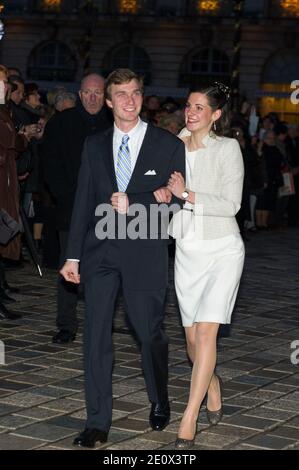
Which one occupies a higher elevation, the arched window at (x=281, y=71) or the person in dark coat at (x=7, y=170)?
the arched window at (x=281, y=71)

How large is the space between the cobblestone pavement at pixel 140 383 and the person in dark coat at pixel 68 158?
24 centimetres

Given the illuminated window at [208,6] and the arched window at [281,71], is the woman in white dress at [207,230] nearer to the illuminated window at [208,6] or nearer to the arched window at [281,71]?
the arched window at [281,71]

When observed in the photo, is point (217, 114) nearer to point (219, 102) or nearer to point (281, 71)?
point (219, 102)

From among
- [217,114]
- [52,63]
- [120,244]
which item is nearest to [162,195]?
[120,244]

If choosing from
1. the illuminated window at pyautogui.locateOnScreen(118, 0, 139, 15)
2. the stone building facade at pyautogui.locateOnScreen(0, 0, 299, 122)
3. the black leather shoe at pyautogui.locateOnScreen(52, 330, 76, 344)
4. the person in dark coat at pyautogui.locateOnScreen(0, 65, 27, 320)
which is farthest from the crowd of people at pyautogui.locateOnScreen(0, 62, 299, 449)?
the illuminated window at pyautogui.locateOnScreen(118, 0, 139, 15)

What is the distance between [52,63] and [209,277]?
45.4 meters

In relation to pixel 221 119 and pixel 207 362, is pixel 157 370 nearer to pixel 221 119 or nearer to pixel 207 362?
pixel 207 362

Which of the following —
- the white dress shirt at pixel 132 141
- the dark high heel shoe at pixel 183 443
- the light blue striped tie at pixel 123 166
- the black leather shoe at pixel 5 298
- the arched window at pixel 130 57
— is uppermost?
the arched window at pixel 130 57

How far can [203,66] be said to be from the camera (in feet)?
162

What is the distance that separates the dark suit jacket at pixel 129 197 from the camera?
6.16 m

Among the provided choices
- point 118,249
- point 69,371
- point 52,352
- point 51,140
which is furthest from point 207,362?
point 51,140

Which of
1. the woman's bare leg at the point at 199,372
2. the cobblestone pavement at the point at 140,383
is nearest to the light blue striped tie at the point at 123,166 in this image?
the woman's bare leg at the point at 199,372

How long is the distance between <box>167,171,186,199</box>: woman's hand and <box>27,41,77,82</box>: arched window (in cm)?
4366

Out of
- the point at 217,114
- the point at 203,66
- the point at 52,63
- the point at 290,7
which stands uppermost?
the point at 290,7
